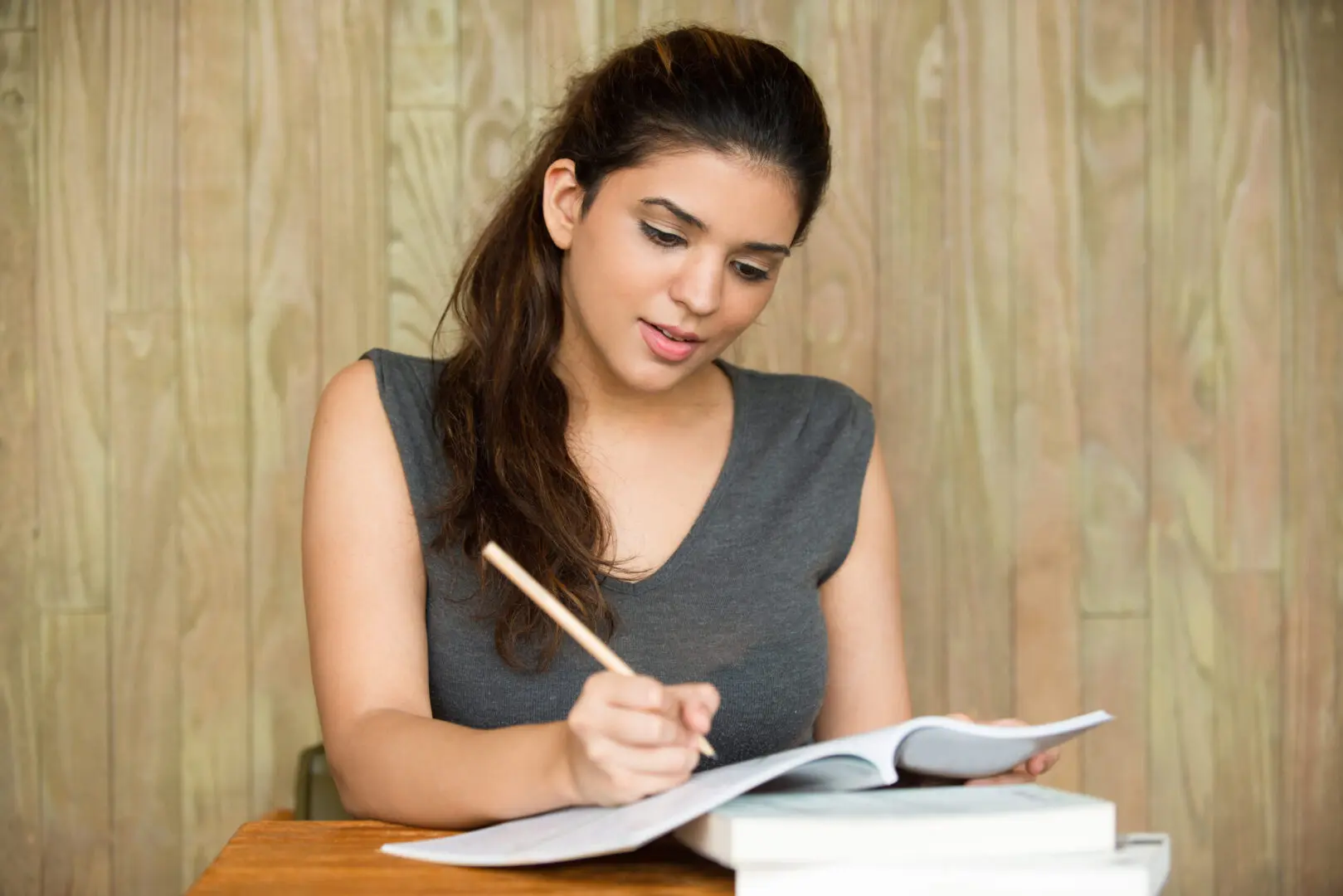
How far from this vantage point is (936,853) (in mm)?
734

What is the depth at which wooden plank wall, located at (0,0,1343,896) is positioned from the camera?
2.12 metres

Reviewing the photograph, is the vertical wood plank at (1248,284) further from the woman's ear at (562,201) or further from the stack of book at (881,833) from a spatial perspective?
the stack of book at (881,833)

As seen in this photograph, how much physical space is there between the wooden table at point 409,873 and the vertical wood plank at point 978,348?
4.54 feet

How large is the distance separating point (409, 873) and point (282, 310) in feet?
4.79

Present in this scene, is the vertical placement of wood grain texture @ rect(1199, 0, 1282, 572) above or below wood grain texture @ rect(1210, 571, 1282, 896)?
above

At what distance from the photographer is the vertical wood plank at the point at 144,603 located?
2119 millimetres

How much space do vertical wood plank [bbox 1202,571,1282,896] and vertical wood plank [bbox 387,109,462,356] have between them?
133 cm

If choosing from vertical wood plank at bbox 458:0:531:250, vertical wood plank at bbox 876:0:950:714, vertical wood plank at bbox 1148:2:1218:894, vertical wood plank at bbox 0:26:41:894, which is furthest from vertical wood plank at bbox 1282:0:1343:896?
vertical wood plank at bbox 0:26:41:894

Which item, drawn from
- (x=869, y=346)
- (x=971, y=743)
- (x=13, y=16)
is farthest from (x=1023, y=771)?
(x=13, y=16)

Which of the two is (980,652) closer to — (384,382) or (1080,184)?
(1080,184)

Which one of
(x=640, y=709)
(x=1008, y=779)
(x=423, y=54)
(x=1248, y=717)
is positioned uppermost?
(x=423, y=54)

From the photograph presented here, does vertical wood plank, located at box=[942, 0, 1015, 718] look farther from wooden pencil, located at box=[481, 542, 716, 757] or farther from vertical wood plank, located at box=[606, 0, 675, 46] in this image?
wooden pencil, located at box=[481, 542, 716, 757]

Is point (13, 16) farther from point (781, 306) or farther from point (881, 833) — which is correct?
point (881, 833)

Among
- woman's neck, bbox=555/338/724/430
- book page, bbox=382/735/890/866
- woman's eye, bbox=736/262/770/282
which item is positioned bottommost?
book page, bbox=382/735/890/866
